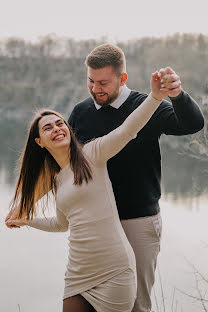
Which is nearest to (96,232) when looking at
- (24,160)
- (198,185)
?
(24,160)

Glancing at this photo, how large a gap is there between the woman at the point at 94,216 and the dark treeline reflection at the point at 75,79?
180 inches

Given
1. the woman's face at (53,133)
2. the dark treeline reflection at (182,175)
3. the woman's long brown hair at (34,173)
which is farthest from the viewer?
the dark treeline reflection at (182,175)

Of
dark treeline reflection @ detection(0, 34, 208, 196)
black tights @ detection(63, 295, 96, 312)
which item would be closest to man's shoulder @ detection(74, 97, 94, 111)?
black tights @ detection(63, 295, 96, 312)

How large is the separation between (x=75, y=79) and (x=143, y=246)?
57.4ft

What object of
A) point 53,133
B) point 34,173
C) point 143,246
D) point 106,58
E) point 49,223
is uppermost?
point 106,58

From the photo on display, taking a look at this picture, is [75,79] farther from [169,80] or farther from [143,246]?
[169,80]

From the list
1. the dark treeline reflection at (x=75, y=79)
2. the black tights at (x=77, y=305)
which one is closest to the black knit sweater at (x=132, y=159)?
the black tights at (x=77, y=305)

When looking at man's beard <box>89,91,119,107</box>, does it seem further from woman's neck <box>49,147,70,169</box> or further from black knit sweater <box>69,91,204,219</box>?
woman's neck <box>49,147,70,169</box>

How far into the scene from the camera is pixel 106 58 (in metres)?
1.75

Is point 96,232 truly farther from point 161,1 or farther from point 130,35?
point 161,1

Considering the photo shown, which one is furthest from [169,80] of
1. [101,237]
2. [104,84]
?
[101,237]

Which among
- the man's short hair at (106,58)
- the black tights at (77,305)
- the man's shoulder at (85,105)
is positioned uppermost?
the man's short hair at (106,58)

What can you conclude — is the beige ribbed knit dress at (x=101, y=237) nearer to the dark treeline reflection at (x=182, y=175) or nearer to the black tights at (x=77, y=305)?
the black tights at (x=77, y=305)

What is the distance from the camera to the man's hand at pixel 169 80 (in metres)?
1.40
